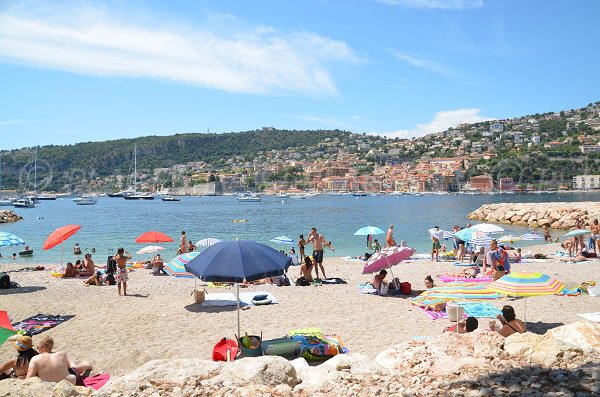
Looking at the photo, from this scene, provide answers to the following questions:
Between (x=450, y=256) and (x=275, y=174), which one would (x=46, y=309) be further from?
(x=275, y=174)

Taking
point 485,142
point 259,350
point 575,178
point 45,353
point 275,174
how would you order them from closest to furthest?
point 45,353, point 259,350, point 575,178, point 275,174, point 485,142

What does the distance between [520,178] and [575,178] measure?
47.4ft

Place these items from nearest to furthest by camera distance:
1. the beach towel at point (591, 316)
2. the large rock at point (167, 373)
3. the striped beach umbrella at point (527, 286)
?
the large rock at point (167, 373)
the striped beach umbrella at point (527, 286)
the beach towel at point (591, 316)

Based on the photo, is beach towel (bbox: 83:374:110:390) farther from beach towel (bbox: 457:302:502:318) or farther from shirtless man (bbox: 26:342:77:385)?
beach towel (bbox: 457:302:502:318)

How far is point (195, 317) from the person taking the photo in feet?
31.7

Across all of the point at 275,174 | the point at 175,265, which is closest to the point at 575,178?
the point at 275,174

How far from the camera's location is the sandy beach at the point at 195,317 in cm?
778

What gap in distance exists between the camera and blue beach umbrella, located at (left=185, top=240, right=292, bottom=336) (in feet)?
23.6

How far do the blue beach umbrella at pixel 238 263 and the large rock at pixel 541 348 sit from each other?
3.64 meters

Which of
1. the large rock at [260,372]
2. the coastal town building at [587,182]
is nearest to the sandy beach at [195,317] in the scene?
the large rock at [260,372]

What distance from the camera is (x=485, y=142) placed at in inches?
7849

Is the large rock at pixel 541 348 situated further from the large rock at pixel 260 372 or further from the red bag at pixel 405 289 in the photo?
the red bag at pixel 405 289

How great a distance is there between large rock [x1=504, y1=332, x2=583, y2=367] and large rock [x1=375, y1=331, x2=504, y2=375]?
16cm

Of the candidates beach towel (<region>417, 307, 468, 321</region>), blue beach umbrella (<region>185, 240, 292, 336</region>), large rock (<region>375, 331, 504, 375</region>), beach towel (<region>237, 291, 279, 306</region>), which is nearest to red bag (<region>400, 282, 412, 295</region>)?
beach towel (<region>417, 307, 468, 321</region>)
